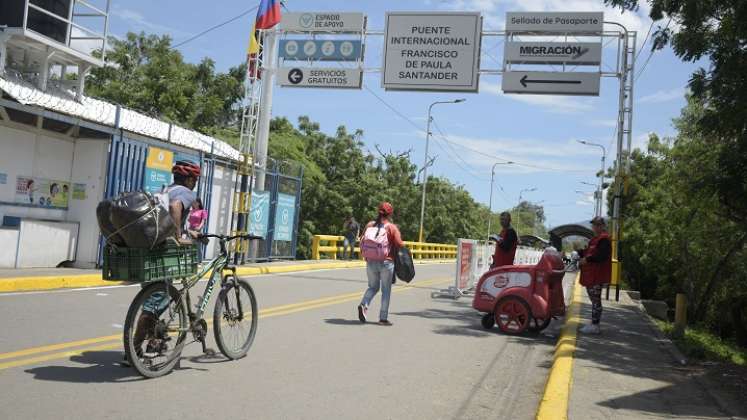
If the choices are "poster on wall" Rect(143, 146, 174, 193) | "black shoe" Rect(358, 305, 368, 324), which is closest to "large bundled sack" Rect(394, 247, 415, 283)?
"black shoe" Rect(358, 305, 368, 324)

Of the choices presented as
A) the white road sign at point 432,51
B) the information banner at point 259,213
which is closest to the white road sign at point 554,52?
the white road sign at point 432,51

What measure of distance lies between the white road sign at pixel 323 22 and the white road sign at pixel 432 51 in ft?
3.08

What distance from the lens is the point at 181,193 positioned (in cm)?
554

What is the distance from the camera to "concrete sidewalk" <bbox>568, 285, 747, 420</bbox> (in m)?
5.15

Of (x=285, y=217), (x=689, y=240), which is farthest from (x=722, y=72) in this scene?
(x=689, y=240)

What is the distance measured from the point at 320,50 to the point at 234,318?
14403 millimetres

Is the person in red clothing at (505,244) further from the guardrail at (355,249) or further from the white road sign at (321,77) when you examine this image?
the guardrail at (355,249)

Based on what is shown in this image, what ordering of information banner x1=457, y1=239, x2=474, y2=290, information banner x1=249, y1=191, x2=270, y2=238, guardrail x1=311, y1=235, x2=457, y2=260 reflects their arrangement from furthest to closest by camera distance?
1. guardrail x1=311, y1=235, x2=457, y2=260
2. information banner x1=249, y1=191, x2=270, y2=238
3. information banner x1=457, y1=239, x2=474, y2=290

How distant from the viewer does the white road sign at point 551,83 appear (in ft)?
58.6

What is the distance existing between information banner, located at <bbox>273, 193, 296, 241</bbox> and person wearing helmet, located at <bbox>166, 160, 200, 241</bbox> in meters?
15.0

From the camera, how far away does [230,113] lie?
42.9 metres

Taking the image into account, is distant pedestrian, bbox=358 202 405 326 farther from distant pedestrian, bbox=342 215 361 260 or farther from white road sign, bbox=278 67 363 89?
distant pedestrian, bbox=342 215 361 260

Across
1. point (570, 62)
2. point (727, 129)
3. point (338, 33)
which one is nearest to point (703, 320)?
point (570, 62)

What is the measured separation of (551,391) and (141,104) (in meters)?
34.3
